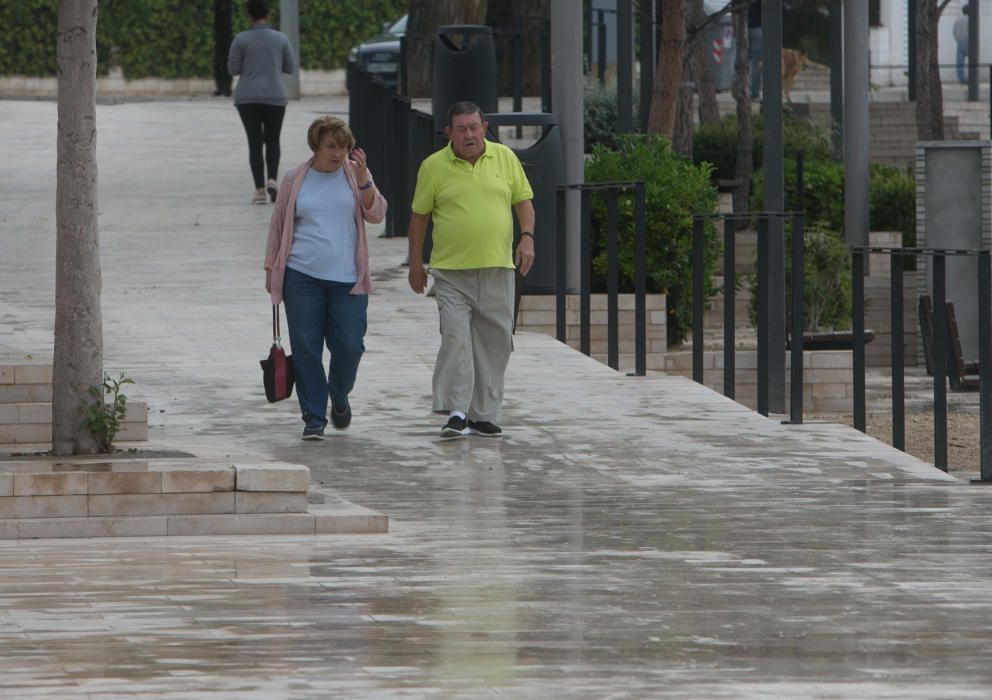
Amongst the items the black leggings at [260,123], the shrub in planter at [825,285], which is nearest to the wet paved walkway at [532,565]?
the shrub in planter at [825,285]

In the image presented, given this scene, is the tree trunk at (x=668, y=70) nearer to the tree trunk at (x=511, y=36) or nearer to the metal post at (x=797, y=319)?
the metal post at (x=797, y=319)

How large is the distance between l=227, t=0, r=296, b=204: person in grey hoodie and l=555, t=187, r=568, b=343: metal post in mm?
5848

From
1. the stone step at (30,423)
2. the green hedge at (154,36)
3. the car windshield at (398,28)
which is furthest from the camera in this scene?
the green hedge at (154,36)

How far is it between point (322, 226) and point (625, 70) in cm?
1023

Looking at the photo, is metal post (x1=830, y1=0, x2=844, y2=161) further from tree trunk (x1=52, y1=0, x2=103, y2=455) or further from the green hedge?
the green hedge

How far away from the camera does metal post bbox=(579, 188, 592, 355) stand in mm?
12945

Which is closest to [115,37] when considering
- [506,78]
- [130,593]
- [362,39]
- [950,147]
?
[362,39]

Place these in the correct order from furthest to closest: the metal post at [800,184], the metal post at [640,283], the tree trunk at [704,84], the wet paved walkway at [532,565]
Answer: the tree trunk at [704,84] → the metal post at [800,184] → the metal post at [640,283] → the wet paved walkway at [532,565]

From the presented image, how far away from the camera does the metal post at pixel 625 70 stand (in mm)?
19562

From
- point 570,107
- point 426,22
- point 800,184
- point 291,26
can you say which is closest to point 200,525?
point 570,107

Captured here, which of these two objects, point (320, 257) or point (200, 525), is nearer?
point (200, 525)

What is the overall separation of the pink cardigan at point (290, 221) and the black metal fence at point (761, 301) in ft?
7.54

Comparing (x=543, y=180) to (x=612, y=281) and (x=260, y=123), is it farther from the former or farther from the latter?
(x=260, y=123)

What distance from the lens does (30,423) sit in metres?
9.30
